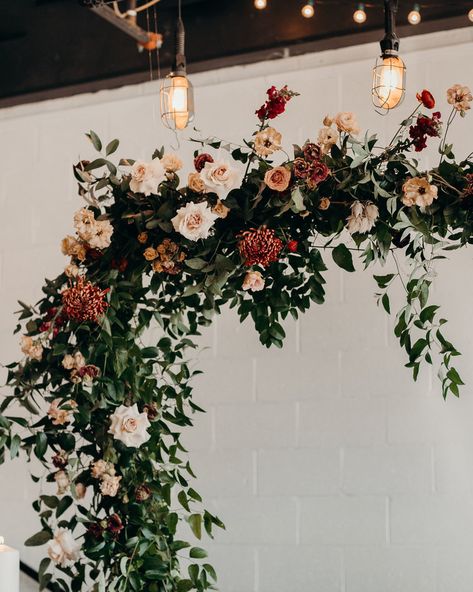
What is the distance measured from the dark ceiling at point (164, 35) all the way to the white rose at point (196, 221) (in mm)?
1596

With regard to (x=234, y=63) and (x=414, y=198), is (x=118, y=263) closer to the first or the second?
(x=414, y=198)

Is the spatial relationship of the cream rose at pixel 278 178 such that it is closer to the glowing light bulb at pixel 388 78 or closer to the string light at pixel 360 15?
the glowing light bulb at pixel 388 78

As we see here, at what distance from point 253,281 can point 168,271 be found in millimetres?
199

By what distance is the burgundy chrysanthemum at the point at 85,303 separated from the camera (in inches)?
78.1

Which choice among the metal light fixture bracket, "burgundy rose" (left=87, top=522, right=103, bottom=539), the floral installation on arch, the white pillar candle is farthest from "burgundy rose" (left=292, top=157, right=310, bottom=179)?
the white pillar candle

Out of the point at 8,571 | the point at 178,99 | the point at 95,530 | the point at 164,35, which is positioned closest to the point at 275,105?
the point at 178,99

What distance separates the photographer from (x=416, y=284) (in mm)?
1978

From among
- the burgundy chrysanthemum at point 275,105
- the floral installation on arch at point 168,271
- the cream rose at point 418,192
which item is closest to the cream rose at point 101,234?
the floral installation on arch at point 168,271

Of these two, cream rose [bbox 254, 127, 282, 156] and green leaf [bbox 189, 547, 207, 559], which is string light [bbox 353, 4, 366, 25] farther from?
green leaf [bbox 189, 547, 207, 559]

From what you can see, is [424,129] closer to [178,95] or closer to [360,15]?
[178,95]

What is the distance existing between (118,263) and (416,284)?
673 mm

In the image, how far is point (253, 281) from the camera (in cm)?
201

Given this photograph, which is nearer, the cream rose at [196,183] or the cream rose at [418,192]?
the cream rose at [418,192]

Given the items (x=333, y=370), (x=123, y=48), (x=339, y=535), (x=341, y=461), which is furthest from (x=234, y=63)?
(x=339, y=535)
